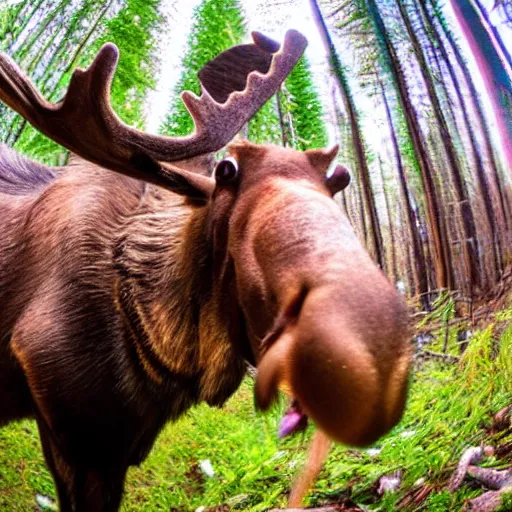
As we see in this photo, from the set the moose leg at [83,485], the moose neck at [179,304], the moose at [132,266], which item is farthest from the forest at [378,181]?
the moose leg at [83,485]

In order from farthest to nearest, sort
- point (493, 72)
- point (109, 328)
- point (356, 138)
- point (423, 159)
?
point (356, 138) < point (423, 159) < point (493, 72) < point (109, 328)

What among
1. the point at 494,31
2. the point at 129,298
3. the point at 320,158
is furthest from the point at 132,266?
the point at 494,31

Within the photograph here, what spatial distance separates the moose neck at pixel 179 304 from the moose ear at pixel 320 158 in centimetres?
24

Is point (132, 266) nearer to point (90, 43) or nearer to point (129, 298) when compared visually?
point (129, 298)

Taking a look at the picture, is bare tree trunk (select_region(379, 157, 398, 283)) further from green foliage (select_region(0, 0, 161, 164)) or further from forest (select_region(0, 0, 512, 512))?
green foliage (select_region(0, 0, 161, 164))

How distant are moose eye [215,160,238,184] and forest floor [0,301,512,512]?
1.41 feet

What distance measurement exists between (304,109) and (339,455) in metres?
0.90

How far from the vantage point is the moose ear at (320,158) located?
1.48 m

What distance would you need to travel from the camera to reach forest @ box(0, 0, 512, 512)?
175cm

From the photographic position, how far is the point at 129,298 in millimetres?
1651

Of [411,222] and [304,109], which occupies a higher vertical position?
[304,109]

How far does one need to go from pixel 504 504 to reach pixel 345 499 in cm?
43

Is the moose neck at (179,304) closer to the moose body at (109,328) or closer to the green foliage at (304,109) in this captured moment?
the moose body at (109,328)

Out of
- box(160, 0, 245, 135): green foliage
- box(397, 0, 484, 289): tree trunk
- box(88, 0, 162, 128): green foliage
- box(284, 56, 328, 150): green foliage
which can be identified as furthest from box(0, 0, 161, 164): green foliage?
box(397, 0, 484, 289): tree trunk
